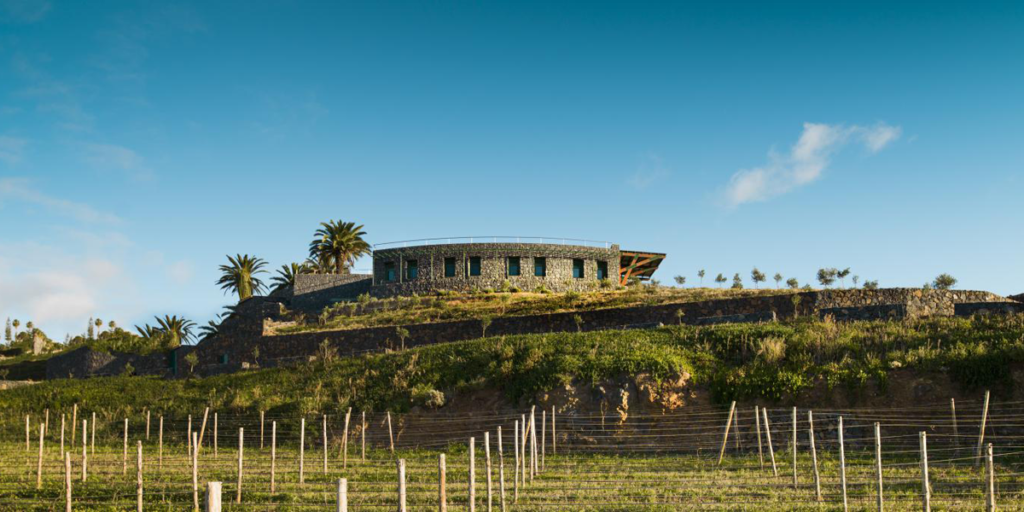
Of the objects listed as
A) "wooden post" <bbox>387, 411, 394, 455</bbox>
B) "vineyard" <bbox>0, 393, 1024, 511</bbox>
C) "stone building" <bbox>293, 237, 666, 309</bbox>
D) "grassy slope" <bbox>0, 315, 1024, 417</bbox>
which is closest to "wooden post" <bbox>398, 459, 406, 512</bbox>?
"vineyard" <bbox>0, 393, 1024, 511</bbox>

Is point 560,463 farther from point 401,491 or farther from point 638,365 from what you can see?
point 401,491

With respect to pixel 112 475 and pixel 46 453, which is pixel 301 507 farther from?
pixel 46 453

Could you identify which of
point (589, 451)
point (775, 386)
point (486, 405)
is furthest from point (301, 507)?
point (775, 386)

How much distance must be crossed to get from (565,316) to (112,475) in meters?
21.7

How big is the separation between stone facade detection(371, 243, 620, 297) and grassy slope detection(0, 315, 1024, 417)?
907 inches

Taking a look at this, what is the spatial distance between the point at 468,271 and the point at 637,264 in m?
13.7

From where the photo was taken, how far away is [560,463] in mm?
21750

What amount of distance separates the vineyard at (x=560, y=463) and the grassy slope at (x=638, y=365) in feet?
3.53

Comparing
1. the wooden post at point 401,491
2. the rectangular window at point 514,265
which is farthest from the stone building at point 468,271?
the wooden post at point 401,491

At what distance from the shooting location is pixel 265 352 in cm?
4225

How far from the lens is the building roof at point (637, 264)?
209ft

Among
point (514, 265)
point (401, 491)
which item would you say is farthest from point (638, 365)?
point (514, 265)

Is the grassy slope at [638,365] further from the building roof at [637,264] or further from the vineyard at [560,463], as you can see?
the building roof at [637,264]

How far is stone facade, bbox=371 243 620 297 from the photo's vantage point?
189ft
